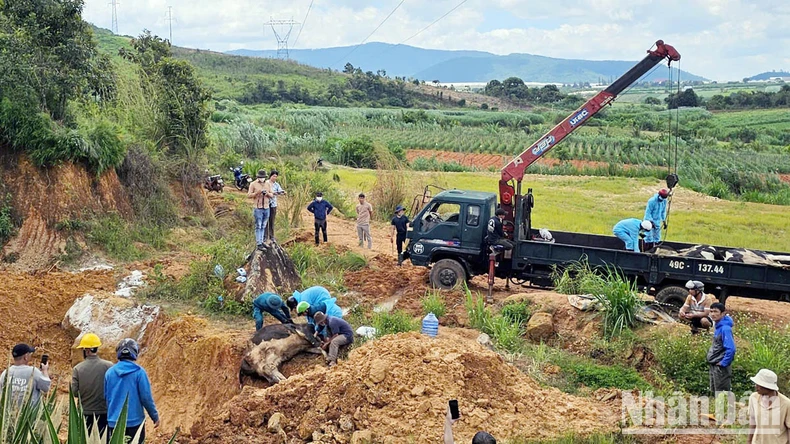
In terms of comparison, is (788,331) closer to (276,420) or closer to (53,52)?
(276,420)

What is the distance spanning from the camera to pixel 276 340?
10359 mm

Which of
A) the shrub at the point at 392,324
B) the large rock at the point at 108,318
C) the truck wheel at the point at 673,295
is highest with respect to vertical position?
the truck wheel at the point at 673,295

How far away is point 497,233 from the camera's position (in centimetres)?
1368

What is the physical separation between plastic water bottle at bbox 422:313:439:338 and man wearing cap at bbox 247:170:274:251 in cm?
442

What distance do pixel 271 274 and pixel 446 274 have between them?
3372 millimetres

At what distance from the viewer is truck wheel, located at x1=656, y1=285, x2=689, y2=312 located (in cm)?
1274

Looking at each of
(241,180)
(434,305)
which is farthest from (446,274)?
(241,180)

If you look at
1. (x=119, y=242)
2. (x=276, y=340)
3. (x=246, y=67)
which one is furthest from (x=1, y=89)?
(x=246, y=67)

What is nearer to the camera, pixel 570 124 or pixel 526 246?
pixel 526 246

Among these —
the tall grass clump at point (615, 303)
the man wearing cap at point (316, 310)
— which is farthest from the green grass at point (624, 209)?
the man wearing cap at point (316, 310)

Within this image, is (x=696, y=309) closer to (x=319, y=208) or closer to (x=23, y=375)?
(x=23, y=375)

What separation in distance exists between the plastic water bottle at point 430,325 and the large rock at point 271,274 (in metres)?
3.28

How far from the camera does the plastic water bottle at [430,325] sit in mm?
10727

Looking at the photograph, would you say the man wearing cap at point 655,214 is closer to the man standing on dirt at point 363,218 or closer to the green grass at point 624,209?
the man standing on dirt at point 363,218
